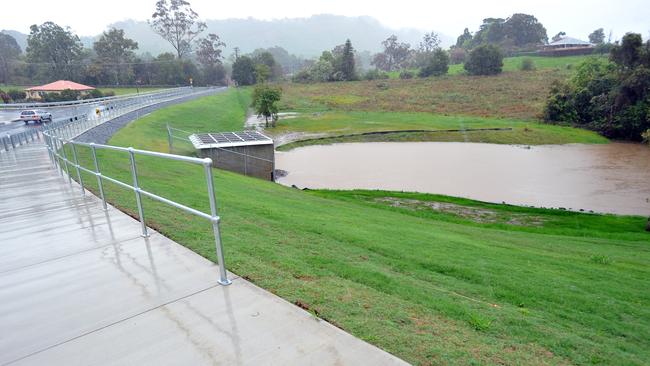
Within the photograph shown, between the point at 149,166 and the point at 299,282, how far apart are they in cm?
1393

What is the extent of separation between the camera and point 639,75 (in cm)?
3759

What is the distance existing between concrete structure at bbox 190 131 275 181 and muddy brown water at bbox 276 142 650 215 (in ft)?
4.63

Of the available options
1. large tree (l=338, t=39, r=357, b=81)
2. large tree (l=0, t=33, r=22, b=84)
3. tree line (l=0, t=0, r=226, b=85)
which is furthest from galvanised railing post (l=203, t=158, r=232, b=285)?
large tree (l=0, t=33, r=22, b=84)

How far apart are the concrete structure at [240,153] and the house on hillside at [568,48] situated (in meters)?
110

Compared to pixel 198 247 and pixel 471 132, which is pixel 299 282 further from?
pixel 471 132

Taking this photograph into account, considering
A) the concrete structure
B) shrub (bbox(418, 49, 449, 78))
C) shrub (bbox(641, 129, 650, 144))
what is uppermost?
shrub (bbox(418, 49, 449, 78))

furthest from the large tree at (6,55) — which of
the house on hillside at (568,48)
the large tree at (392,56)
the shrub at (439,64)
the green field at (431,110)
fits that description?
the house on hillside at (568,48)

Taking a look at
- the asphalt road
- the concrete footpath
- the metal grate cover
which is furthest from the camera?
the asphalt road

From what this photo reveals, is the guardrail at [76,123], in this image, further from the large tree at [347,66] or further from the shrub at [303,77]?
the large tree at [347,66]

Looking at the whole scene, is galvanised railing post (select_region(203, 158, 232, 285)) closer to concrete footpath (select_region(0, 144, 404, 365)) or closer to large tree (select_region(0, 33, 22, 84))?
concrete footpath (select_region(0, 144, 404, 365))

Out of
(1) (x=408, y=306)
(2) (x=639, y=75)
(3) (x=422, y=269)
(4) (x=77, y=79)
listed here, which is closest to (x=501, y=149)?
(2) (x=639, y=75)

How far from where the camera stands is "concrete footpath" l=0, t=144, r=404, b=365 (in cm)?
289

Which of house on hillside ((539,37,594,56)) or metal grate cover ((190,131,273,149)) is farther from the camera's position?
house on hillside ((539,37,594,56))

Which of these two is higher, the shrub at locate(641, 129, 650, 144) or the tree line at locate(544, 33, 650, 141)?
the tree line at locate(544, 33, 650, 141)
